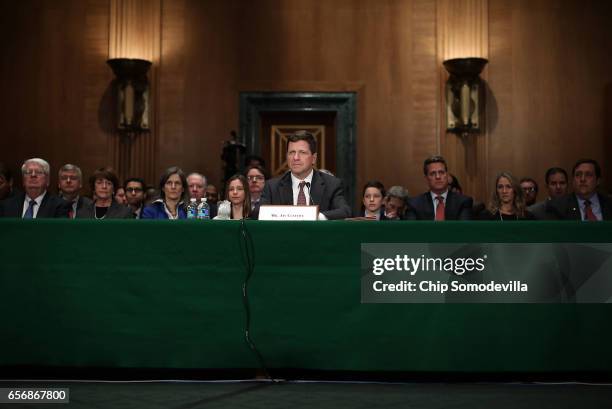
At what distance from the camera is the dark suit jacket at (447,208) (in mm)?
5363

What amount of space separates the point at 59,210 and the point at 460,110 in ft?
15.5

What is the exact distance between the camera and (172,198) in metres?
5.29

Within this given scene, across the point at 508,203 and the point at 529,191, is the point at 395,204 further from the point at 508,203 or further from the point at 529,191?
the point at 529,191

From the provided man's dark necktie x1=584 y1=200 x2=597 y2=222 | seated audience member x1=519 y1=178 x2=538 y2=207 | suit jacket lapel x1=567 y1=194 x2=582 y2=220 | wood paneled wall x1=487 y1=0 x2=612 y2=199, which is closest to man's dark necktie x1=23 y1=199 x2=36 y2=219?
suit jacket lapel x1=567 y1=194 x2=582 y2=220

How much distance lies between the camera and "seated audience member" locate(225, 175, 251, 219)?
199 inches

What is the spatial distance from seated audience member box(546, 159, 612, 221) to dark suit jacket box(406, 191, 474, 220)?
2.40ft

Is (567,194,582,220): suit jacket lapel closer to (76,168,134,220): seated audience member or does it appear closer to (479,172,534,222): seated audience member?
(479,172,534,222): seated audience member

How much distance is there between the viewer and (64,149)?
8.25 meters

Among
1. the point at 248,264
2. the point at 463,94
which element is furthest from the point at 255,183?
the point at 463,94

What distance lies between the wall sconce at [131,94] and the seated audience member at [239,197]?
3.38 metres

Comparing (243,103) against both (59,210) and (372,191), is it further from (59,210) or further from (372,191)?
(59,210)

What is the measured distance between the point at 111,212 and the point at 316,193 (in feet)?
5.59

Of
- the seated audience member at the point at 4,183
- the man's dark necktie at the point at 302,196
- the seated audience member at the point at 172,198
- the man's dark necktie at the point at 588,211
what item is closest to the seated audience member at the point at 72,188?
the seated audience member at the point at 172,198

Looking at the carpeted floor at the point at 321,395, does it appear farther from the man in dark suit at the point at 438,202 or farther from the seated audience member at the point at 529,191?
the seated audience member at the point at 529,191
